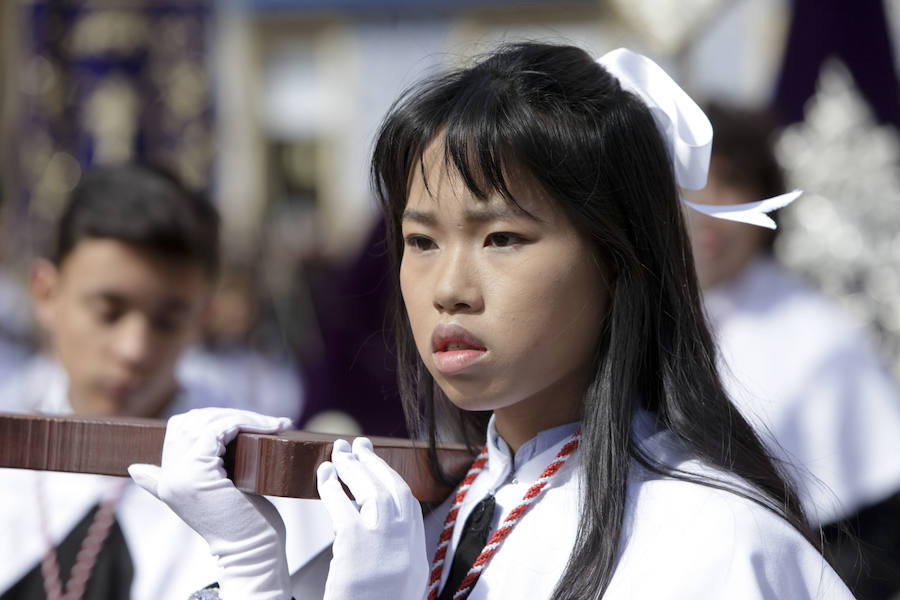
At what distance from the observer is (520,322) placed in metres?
1.53

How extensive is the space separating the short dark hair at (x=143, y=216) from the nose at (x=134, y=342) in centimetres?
17

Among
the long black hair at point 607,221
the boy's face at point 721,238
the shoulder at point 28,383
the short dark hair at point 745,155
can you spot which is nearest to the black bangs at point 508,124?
the long black hair at point 607,221

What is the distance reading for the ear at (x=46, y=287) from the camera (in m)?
2.79

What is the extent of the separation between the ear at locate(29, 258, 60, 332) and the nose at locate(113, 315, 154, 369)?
0.92ft

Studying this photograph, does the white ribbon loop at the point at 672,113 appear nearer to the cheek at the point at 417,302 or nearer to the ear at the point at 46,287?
the cheek at the point at 417,302

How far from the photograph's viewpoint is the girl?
1488 mm

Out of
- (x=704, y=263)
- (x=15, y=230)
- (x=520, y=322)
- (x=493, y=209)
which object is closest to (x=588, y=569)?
(x=520, y=322)

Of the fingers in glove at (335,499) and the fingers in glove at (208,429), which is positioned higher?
the fingers in glove at (208,429)

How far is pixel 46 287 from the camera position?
111 inches

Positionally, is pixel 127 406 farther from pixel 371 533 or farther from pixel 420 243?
pixel 371 533

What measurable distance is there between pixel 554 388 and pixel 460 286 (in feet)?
0.76

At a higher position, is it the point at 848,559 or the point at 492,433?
the point at 492,433

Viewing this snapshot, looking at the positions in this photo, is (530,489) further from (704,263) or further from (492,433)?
(704,263)

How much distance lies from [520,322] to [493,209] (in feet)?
0.47
